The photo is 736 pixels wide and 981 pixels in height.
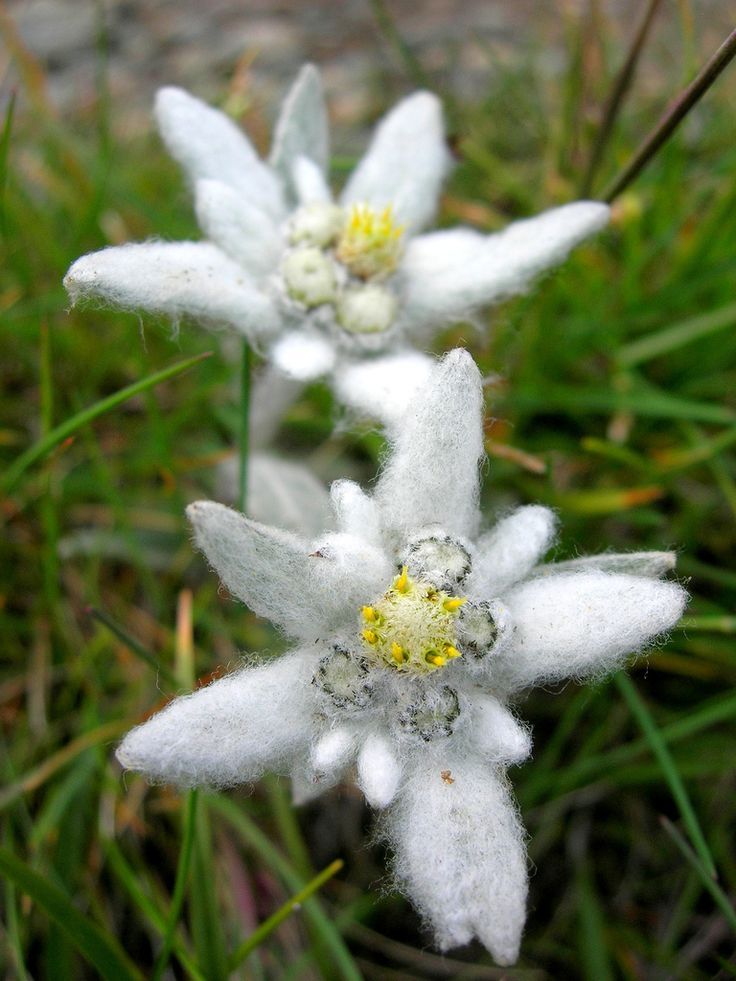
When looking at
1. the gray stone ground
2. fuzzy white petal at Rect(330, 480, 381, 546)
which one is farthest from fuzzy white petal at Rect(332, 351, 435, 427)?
the gray stone ground

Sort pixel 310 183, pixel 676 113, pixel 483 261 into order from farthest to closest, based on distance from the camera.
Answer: pixel 310 183 < pixel 483 261 < pixel 676 113

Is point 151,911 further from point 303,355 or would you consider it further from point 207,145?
point 207,145

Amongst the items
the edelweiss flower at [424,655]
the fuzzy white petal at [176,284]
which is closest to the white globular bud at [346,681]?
the edelweiss flower at [424,655]

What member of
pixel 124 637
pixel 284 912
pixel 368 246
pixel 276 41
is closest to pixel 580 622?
pixel 284 912

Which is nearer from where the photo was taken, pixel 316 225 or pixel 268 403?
pixel 316 225

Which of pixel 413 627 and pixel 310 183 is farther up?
pixel 310 183

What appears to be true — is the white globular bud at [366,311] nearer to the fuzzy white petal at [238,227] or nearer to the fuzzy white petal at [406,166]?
the fuzzy white petal at [238,227]

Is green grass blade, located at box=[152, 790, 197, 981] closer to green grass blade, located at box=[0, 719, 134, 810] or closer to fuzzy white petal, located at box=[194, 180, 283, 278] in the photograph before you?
A: green grass blade, located at box=[0, 719, 134, 810]

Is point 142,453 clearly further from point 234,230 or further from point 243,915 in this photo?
point 243,915
